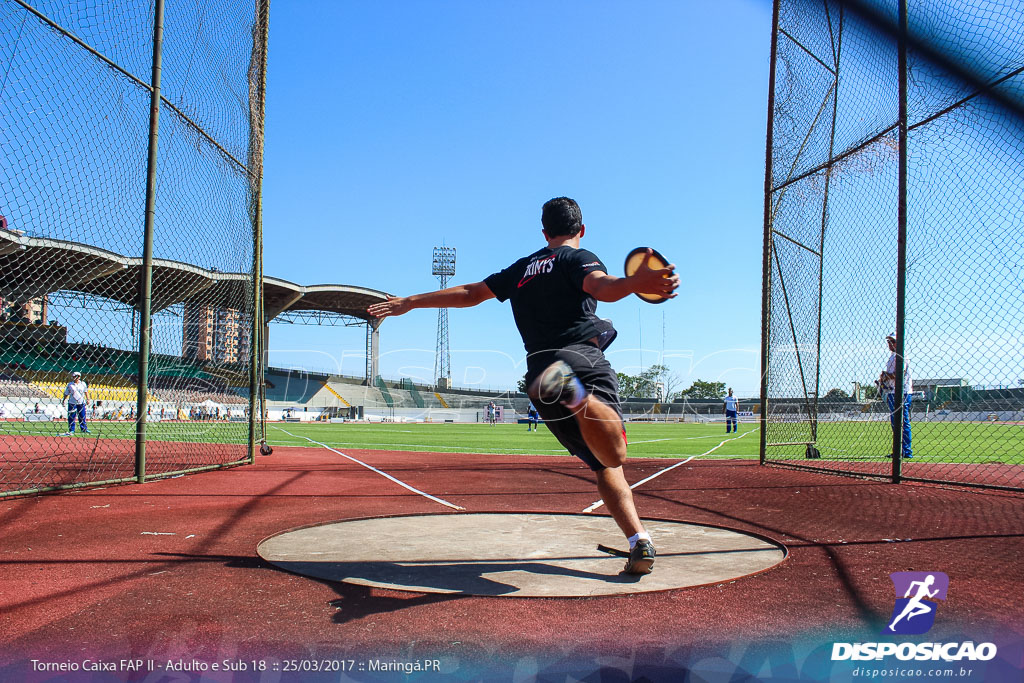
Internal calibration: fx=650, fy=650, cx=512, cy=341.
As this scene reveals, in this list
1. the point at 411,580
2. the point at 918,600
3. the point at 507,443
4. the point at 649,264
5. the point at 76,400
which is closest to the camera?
the point at 649,264

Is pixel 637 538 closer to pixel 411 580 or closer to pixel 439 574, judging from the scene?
pixel 439 574

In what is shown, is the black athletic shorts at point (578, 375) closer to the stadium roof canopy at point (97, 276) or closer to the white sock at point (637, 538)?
the white sock at point (637, 538)

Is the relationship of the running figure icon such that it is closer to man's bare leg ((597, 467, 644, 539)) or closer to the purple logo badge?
the purple logo badge

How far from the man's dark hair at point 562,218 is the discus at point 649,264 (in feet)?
3.01

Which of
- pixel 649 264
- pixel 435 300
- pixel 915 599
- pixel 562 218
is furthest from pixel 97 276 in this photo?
pixel 915 599

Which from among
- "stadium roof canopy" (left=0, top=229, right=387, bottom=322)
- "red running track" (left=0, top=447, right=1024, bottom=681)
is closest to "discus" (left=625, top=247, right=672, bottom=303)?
"red running track" (left=0, top=447, right=1024, bottom=681)

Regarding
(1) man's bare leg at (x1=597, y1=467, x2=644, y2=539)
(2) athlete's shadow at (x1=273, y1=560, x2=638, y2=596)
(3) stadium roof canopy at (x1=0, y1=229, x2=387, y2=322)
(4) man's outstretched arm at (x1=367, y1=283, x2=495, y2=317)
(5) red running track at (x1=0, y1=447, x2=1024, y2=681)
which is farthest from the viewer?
(3) stadium roof canopy at (x1=0, y1=229, x2=387, y2=322)

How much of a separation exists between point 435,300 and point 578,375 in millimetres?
1168

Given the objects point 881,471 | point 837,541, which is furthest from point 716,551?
point 881,471

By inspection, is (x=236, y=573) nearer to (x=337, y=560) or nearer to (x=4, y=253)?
(x=337, y=560)

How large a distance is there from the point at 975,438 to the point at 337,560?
18.1m

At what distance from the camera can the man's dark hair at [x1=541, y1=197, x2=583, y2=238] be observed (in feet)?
12.3

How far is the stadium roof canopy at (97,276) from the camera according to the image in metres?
7.27

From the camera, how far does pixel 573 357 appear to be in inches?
136
